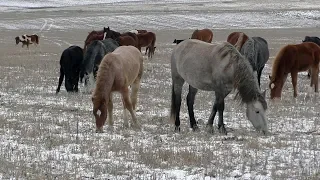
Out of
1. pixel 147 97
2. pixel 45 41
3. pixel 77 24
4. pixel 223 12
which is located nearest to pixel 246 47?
pixel 147 97

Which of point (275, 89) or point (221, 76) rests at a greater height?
point (221, 76)

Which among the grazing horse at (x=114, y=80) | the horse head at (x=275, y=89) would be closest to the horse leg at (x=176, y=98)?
the grazing horse at (x=114, y=80)

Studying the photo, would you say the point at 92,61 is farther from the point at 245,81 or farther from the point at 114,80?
the point at 245,81

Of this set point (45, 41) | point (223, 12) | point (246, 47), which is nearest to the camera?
point (246, 47)

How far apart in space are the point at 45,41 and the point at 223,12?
33720 mm

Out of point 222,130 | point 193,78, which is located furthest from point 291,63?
point 222,130

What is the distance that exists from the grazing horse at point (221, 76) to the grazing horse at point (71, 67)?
218 inches

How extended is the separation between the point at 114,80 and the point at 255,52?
639 centimetres

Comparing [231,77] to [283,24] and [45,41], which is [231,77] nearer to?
[45,41]

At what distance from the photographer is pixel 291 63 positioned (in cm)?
1367

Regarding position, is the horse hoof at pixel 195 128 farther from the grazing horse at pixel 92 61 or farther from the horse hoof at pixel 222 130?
the grazing horse at pixel 92 61

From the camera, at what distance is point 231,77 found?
356 inches

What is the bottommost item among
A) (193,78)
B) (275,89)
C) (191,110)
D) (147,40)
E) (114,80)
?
(147,40)

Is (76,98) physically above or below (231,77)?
below
